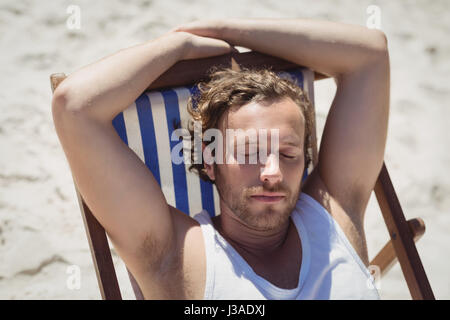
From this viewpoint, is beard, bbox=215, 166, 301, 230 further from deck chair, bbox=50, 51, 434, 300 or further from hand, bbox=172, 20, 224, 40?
hand, bbox=172, 20, 224, 40

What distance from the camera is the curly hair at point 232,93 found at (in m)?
1.52

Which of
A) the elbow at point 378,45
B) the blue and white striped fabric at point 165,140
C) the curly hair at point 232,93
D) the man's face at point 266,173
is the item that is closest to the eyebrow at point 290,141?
the man's face at point 266,173

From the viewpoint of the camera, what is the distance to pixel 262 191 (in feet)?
4.72

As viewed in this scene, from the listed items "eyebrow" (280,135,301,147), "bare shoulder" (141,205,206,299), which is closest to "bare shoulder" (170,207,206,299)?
"bare shoulder" (141,205,206,299)

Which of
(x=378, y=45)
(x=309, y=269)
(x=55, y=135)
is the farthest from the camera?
(x=55, y=135)

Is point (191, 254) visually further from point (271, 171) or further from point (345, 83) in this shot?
point (345, 83)

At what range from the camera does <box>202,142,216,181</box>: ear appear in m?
1.60

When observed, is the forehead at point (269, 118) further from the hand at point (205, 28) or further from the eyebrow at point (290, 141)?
the hand at point (205, 28)

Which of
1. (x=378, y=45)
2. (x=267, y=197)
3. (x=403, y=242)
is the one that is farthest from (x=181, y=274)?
(x=378, y=45)

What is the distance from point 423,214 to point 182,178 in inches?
63.3

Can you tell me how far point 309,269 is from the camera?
1.49 metres

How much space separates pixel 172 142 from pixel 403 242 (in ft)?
3.16

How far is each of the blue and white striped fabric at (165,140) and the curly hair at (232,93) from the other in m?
0.06
